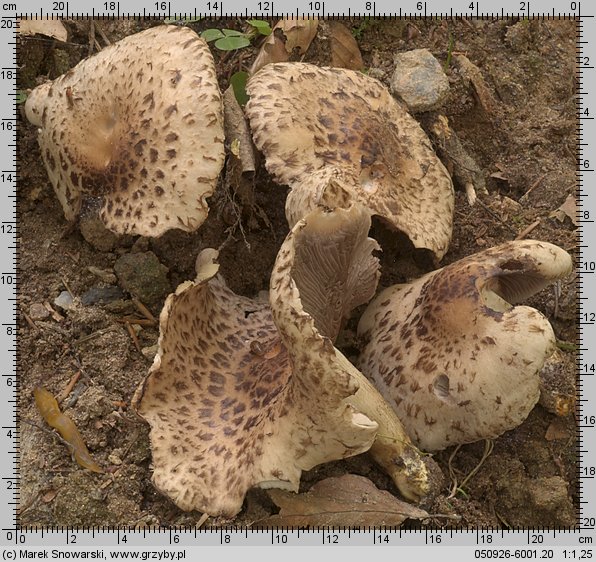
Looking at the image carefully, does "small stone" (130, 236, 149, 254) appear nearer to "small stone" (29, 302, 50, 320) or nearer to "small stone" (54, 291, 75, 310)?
"small stone" (54, 291, 75, 310)

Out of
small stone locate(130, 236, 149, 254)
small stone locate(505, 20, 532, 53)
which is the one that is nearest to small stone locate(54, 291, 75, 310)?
small stone locate(130, 236, 149, 254)

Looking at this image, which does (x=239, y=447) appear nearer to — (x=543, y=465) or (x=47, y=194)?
(x=543, y=465)

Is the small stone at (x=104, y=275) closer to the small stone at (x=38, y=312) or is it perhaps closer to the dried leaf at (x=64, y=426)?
the small stone at (x=38, y=312)

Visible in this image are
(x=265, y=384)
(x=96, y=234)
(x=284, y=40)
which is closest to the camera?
(x=265, y=384)

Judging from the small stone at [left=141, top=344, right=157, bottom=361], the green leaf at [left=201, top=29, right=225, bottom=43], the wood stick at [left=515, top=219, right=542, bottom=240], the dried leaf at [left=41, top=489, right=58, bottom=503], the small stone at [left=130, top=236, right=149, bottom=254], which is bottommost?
the dried leaf at [left=41, top=489, right=58, bottom=503]

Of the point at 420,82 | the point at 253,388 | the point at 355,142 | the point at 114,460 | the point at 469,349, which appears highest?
the point at 420,82

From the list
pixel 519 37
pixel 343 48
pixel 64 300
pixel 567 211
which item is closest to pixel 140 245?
pixel 64 300

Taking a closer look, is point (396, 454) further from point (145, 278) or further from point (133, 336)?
point (145, 278)

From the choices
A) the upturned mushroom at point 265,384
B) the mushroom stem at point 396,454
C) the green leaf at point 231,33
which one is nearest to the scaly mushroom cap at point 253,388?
the upturned mushroom at point 265,384
